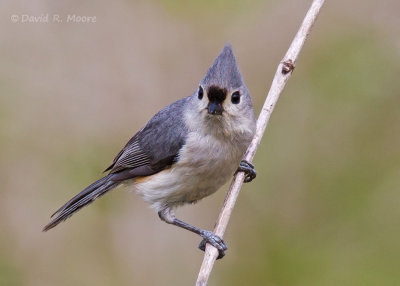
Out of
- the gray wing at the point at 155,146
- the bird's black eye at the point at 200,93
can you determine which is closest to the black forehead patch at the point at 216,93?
the bird's black eye at the point at 200,93

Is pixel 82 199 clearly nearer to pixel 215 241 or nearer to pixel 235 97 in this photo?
pixel 215 241

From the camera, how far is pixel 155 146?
431 centimetres

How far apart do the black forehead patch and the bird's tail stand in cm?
112

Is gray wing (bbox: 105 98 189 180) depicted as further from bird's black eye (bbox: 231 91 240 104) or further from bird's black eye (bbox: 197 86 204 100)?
bird's black eye (bbox: 231 91 240 104)

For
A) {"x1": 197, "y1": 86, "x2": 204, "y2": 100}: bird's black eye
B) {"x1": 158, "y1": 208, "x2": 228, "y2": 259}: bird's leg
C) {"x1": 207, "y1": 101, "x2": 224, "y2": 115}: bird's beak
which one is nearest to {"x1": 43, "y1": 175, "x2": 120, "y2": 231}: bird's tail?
{"x1": 158, "y1": 208, "x2": 228, "y2": 259}: bird's leg

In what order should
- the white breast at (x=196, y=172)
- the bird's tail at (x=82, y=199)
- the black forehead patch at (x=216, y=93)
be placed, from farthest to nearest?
the bird's tail at (x=82, y=199) → the white breast at (x=196, y=172) → the black forehead patch at (x=216, y=93)

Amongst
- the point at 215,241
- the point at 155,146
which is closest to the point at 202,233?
the point at 215,241

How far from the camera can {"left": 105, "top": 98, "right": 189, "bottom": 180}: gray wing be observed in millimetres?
4156

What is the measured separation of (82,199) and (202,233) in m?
0.85

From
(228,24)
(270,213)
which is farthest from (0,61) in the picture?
(270,213)

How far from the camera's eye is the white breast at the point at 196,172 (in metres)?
3.95

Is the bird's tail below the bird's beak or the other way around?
below

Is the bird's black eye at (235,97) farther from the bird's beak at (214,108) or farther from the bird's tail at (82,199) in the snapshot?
the bird's tail at (82,199)

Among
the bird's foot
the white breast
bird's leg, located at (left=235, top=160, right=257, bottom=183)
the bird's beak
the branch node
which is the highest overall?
the branch node
